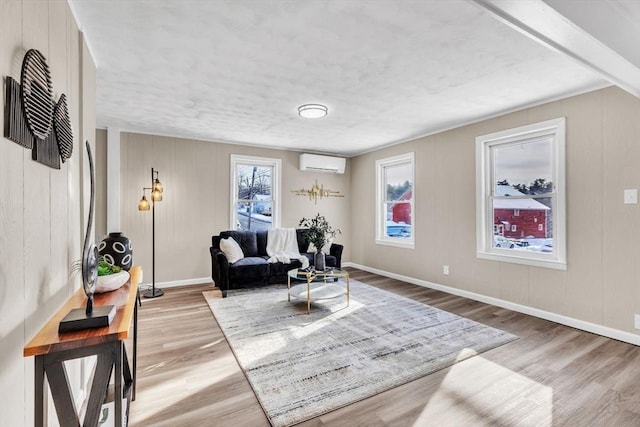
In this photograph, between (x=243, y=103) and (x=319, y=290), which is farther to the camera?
(x=319, y=290)

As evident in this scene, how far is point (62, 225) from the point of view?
161 cm

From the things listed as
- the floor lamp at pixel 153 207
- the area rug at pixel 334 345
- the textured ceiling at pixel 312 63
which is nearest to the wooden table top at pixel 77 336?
the area rug at pixel 334 345

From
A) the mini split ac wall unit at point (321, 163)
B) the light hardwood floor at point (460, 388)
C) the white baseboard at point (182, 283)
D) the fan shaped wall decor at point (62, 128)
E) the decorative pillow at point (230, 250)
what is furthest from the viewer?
the mini split ac wall unit at point (321, 163)

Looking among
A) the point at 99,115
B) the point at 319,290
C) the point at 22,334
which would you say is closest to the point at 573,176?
the point at 319,290

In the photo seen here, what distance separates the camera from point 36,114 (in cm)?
118

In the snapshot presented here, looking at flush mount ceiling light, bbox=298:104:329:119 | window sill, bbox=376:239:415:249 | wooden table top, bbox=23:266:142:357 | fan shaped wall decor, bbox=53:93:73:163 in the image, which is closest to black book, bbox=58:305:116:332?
wooden table top, bbox=23:266:142:357

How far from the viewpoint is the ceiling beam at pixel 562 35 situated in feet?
4.76

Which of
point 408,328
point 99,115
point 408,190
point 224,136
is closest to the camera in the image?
point 408,328

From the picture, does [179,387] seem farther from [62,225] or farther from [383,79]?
[383,79]

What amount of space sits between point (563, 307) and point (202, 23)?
4260mm

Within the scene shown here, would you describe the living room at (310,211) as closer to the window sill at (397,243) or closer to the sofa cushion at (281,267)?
the window sill at (397,243)

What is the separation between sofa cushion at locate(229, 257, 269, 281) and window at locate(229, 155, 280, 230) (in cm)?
115

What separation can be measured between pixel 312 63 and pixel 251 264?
113 inches

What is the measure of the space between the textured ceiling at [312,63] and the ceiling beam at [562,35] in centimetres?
17
